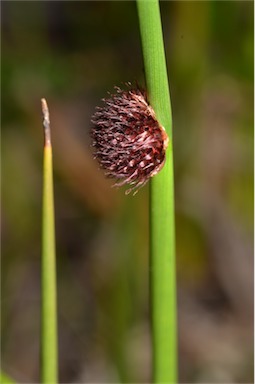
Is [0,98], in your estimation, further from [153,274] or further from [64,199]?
[153,274]

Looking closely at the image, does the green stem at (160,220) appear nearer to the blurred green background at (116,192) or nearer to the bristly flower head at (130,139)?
the bristly flower head at (130,139)

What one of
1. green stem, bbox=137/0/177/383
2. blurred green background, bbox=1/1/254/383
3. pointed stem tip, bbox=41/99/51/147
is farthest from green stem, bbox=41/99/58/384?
blurred green background, bbox=1/1/254/383

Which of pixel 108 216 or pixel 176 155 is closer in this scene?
pixel 176 155

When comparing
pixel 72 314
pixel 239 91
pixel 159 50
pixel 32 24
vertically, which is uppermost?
pixel 32 24

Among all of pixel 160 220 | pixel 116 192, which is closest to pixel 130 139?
pixel 160 220

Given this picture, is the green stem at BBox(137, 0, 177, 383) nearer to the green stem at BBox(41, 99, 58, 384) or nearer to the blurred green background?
the green stem at BBox(41, 99, 58, 384)

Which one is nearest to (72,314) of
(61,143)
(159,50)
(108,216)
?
(108,216)

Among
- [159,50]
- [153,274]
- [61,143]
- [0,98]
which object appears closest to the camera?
[159,50]
